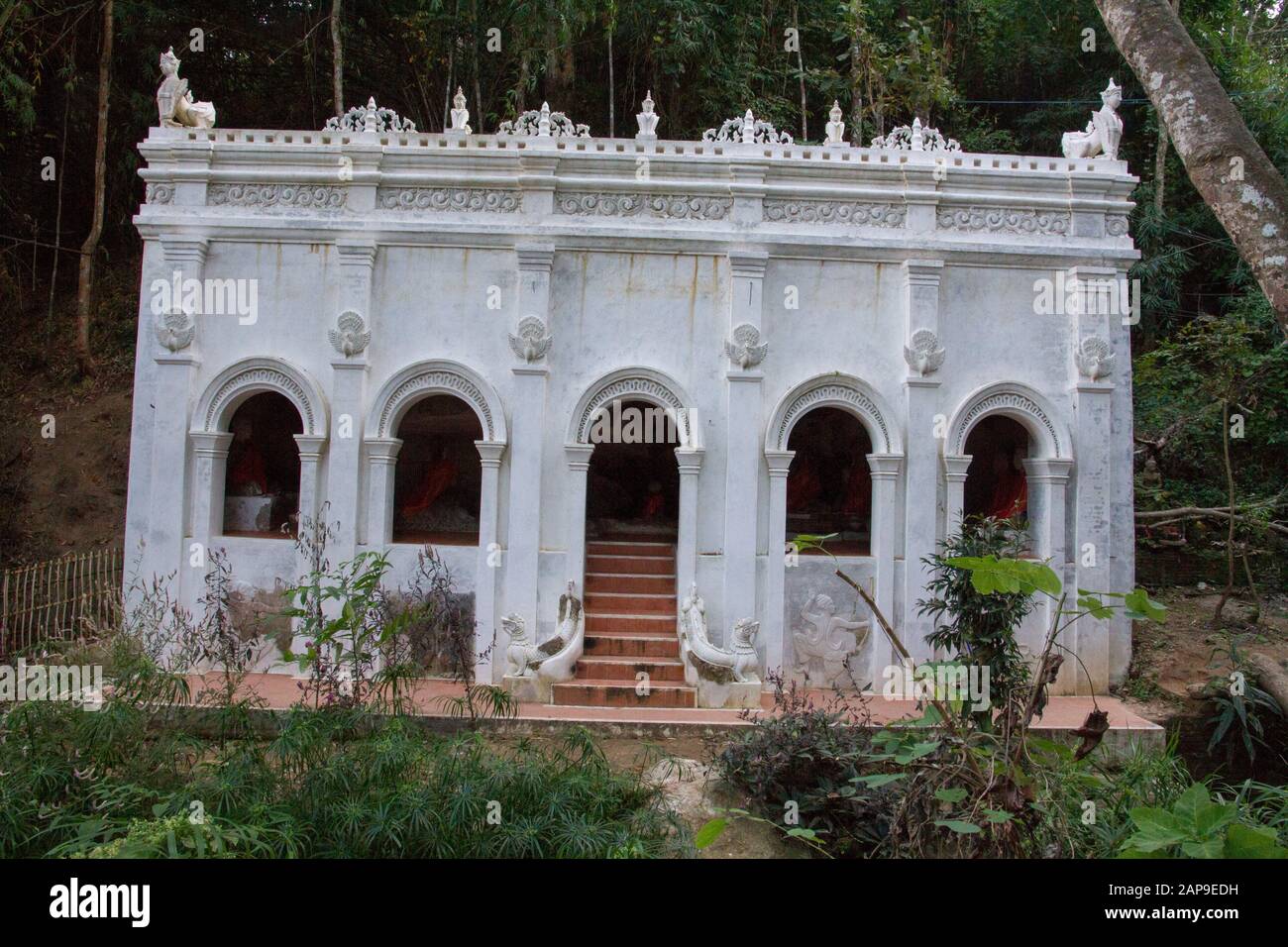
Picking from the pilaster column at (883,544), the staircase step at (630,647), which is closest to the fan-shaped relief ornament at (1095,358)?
the pilaster column at (883,544)

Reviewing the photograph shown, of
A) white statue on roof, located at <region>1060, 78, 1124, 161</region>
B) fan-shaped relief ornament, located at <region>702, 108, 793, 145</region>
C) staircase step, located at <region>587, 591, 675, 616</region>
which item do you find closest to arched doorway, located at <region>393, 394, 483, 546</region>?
staircase step, located at <region>587, 591, 675, 616</region>

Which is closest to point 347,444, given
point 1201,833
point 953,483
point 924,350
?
point 924,350

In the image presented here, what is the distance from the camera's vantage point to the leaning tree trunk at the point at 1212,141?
16.8 ft

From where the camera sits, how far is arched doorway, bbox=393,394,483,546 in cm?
1210

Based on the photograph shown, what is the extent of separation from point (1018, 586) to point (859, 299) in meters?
6.48

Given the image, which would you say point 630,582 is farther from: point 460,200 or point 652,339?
point 460,200

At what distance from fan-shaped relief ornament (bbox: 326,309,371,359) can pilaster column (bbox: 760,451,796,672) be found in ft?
16.2

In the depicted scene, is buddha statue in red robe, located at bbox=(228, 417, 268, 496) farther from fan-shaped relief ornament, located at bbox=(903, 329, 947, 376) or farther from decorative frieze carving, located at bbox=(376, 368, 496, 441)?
fan-shaped relief ornament, located at bbox=(903, 329, 947, 376)

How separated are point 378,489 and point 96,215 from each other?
9.55 m

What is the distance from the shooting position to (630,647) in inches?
377

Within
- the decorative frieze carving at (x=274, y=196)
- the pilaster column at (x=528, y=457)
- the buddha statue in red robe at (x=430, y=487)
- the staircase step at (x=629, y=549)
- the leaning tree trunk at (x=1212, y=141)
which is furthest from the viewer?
the buddha statue in red robe at (x=430, y=487)

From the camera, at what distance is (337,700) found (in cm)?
604

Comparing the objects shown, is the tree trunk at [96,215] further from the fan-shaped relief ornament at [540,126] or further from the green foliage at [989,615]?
the green foliage at [989,615]

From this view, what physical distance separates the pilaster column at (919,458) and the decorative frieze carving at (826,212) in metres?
0.71
